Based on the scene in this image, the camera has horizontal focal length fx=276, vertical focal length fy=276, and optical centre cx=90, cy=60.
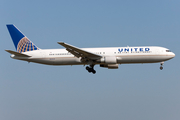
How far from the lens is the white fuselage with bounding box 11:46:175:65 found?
40656mm

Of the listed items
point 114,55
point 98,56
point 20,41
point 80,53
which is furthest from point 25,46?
point 114,55

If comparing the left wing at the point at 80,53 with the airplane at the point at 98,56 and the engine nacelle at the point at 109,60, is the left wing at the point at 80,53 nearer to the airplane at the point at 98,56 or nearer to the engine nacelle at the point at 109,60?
the airplane at the point at 98,56

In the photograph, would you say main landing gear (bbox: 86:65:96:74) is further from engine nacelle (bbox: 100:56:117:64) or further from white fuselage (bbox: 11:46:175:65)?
engine nacelle (bbox: 100:56:117:64)

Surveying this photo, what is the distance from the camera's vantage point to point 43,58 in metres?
42.2

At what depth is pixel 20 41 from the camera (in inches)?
1769

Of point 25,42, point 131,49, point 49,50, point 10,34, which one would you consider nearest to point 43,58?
point 49,50

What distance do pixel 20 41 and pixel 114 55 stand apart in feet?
51.4

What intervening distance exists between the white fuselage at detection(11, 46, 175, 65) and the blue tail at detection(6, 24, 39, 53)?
184cm

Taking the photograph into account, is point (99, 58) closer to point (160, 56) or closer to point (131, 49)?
point (131, 49)

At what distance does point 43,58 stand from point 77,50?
21.2ft

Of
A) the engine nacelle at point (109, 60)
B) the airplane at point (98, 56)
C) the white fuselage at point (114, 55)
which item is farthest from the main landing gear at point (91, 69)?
the engine nacelle at point (109, 60)

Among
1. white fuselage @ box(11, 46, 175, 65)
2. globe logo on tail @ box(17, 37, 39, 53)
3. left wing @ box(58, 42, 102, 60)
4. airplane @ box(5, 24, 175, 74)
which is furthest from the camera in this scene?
globe logo on tail @ box(17, 37, 39, 53)

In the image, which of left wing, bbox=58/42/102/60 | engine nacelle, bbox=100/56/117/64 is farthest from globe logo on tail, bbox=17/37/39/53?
engine nacelle, bbox=100/56/117/64

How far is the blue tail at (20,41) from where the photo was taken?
145 ft
